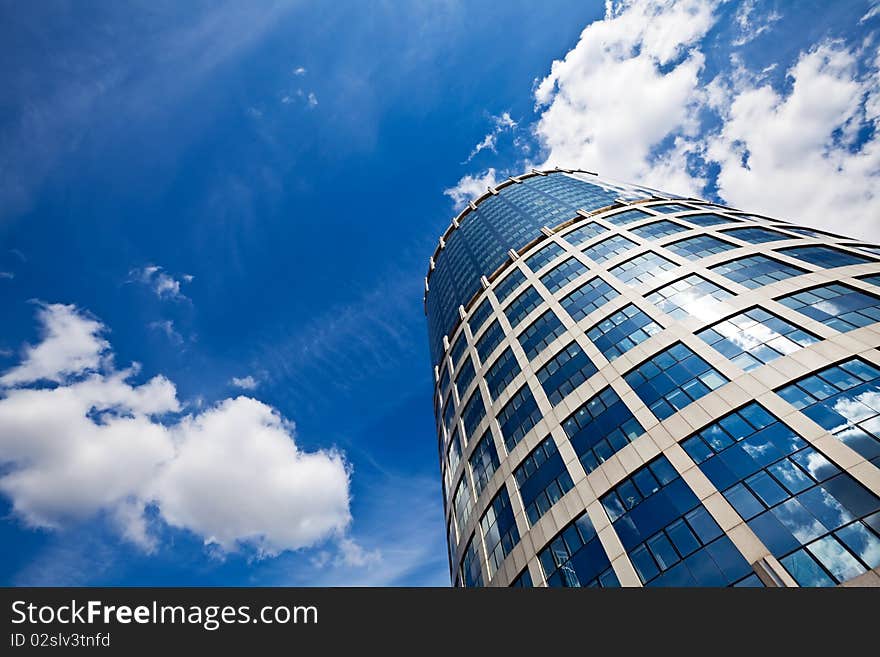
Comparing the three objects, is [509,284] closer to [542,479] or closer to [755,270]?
[755,270]

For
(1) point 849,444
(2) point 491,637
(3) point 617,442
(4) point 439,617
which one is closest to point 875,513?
(1) point 849,444

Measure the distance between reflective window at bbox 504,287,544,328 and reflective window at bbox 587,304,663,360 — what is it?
32.7ft

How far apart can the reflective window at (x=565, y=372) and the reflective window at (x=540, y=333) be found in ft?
8.52

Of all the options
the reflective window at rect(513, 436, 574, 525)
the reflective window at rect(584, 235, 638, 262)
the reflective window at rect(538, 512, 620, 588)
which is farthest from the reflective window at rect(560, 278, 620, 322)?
the reflective window at rect(538, 512, 620, 588)

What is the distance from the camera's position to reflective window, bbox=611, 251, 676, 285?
36.7 metres

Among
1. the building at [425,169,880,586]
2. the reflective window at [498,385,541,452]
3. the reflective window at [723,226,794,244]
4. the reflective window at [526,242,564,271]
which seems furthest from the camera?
the reflective window at [526,242,564,271]

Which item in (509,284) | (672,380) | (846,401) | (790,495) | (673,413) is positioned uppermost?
(509,284)

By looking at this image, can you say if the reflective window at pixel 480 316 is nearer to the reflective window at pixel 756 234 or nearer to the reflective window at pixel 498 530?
the reflective window at pixel 498 530

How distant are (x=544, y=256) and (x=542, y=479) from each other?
30.3 meters

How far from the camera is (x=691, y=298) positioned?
31797mm

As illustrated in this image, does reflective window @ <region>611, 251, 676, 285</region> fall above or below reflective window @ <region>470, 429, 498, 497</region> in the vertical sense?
above

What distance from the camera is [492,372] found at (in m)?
42.9

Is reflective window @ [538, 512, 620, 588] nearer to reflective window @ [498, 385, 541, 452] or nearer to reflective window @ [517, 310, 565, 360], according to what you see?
reflective window @ [498, 385, 541, 452]

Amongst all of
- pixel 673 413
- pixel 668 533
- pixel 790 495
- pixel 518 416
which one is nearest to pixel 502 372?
pixel 518 416
